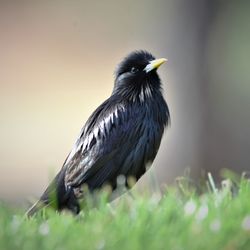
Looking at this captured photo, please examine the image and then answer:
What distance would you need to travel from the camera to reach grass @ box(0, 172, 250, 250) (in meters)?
5.05

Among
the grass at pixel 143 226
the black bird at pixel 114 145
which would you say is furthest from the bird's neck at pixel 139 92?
the grass at pixel 143 226

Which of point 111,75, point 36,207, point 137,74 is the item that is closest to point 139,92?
point 137,74

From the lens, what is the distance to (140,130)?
24.9 ft

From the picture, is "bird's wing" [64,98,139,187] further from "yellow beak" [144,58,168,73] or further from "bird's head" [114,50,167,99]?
"yellow beak" [144,58,168,73]

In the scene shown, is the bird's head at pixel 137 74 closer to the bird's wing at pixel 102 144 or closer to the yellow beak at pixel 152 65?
the yellow beak at pixel 152 65

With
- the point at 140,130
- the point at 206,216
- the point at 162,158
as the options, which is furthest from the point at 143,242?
the point at 162,158

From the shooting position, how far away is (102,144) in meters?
7.59

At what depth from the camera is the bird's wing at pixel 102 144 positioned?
7.55 meters

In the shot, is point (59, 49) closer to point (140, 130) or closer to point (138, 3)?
point (138, 3)

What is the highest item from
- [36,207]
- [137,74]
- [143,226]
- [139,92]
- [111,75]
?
[137,74]

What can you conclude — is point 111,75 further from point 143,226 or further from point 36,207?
point 143,226

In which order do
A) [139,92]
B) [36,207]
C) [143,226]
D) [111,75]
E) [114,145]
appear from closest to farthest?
[143,226] < [36,207] < [114,145] < [139,92] < [111,75]

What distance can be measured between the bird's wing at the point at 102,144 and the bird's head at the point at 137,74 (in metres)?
0.24

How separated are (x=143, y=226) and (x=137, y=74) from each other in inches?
111
